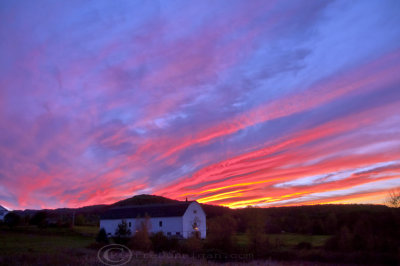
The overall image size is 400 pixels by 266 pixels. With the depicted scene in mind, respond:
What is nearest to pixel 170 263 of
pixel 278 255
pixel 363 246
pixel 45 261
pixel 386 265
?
pixel 45 261

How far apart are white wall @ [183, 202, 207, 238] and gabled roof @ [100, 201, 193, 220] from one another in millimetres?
845

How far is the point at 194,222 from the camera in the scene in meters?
49.0

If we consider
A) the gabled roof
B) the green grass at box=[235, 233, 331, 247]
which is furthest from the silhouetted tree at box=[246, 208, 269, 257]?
the gabled roof

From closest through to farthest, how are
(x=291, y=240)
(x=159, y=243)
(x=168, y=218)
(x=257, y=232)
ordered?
(x=257, y=232) < (x=159, y=243) < (x=291, y=240) < (x=168, y=218)

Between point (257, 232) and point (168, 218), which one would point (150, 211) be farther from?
point (257, 232)

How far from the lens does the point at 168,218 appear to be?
4888 cm

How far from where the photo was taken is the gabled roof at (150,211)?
49.1m

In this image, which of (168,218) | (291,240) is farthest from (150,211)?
(291,240)

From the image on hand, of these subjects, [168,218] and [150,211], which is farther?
[150,211]

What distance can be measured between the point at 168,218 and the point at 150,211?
4.48 m

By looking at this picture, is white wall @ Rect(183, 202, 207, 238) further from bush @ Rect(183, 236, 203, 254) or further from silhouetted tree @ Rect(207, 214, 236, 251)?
bush @ Rect(183, 236, 203, 254)

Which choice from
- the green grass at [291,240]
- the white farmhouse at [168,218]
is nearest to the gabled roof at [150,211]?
the white farmhouse at [168,218]

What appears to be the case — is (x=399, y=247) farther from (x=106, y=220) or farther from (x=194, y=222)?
(x=106, y=220)

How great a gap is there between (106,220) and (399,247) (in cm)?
4237
